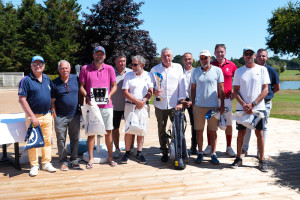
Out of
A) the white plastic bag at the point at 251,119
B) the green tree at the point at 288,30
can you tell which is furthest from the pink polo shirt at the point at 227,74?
the green tree at the point at 288,30

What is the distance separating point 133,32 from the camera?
14.1m

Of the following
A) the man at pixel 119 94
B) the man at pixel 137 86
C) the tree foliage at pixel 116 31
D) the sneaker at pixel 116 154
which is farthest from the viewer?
the tree foliage at pixel 116 31

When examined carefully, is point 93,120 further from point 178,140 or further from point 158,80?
point 178,140

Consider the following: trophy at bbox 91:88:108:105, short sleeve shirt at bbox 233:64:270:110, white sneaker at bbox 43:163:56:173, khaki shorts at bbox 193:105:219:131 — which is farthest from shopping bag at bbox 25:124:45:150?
short sleeve shirt at bbox 233:64:270:110

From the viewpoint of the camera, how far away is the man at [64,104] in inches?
164

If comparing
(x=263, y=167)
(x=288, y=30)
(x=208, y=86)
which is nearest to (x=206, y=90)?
(x=208, y=86)

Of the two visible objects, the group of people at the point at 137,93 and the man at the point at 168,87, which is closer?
the group of people at the point at 137,93

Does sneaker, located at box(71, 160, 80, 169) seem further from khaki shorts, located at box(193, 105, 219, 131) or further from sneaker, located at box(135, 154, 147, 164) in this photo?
khaki shorts, located at box(193, 105, 219, 131)

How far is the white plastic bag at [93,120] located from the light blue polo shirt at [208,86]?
5.54 ft

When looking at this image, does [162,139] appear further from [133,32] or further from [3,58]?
[3,58]

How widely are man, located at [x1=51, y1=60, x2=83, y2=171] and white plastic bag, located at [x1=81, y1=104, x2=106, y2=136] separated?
0.68 ft

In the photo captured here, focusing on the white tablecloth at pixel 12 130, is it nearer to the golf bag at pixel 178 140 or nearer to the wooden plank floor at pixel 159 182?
the wooden plank floor at pixel 159 182

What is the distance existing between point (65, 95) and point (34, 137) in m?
0.80

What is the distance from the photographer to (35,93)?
3.95 m
